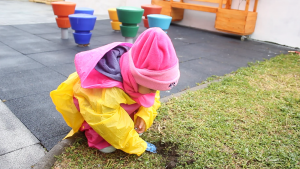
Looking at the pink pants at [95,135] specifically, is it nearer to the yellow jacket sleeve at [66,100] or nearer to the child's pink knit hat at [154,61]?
the yellow jacket sleeve at [66,100]

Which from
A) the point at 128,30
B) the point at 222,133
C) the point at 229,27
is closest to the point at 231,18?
the point at 229,27

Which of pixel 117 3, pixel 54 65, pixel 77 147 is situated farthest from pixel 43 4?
pixel 77 147

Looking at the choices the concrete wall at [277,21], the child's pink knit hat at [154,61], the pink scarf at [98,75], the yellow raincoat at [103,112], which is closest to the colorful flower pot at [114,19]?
the concrete wall at [277,21]

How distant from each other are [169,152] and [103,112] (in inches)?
28.0

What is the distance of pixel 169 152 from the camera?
82.2 inches

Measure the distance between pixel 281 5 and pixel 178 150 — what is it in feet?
18.7

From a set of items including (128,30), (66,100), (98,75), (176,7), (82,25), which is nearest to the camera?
(98,75)

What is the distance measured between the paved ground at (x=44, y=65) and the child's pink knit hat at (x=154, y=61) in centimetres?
102

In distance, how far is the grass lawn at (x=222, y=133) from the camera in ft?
6.42

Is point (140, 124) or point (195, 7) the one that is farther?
point (195, 7)

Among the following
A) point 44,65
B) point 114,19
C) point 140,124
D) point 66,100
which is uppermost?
point 114,19

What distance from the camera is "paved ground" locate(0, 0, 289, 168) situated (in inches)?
84.2

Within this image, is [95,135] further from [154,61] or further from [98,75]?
[154,61]

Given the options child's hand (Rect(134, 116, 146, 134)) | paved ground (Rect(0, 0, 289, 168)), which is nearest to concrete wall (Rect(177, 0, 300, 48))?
paved ground (Rect(0, 0, 289, 168))
